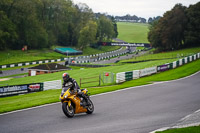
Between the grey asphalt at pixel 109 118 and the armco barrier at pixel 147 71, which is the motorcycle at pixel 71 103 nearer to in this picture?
the grey asphalt at pixel 109 118

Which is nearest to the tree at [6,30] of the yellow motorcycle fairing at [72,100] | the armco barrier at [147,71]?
the armco barrier at [147,71]

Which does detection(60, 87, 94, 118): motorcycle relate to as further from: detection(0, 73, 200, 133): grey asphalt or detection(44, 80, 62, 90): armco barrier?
detection(44, 80, 62, 90): armco barrier

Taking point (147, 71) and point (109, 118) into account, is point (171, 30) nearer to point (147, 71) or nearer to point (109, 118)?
point (147, 71)

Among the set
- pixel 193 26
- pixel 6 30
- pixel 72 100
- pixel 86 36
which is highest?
pixel 193 26

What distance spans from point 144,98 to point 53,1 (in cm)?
9662

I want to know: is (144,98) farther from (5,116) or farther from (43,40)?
(43,40)

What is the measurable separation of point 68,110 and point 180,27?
76.7m

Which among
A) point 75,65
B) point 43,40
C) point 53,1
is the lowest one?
point 75,65

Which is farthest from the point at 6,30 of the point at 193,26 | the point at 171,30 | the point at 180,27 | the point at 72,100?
the point at 72,100

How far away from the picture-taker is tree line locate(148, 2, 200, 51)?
8225 centimetres

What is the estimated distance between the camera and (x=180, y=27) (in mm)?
82812

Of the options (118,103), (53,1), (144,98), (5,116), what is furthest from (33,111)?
(53,1)

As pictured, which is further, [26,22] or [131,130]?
[26,22]

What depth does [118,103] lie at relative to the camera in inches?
632
